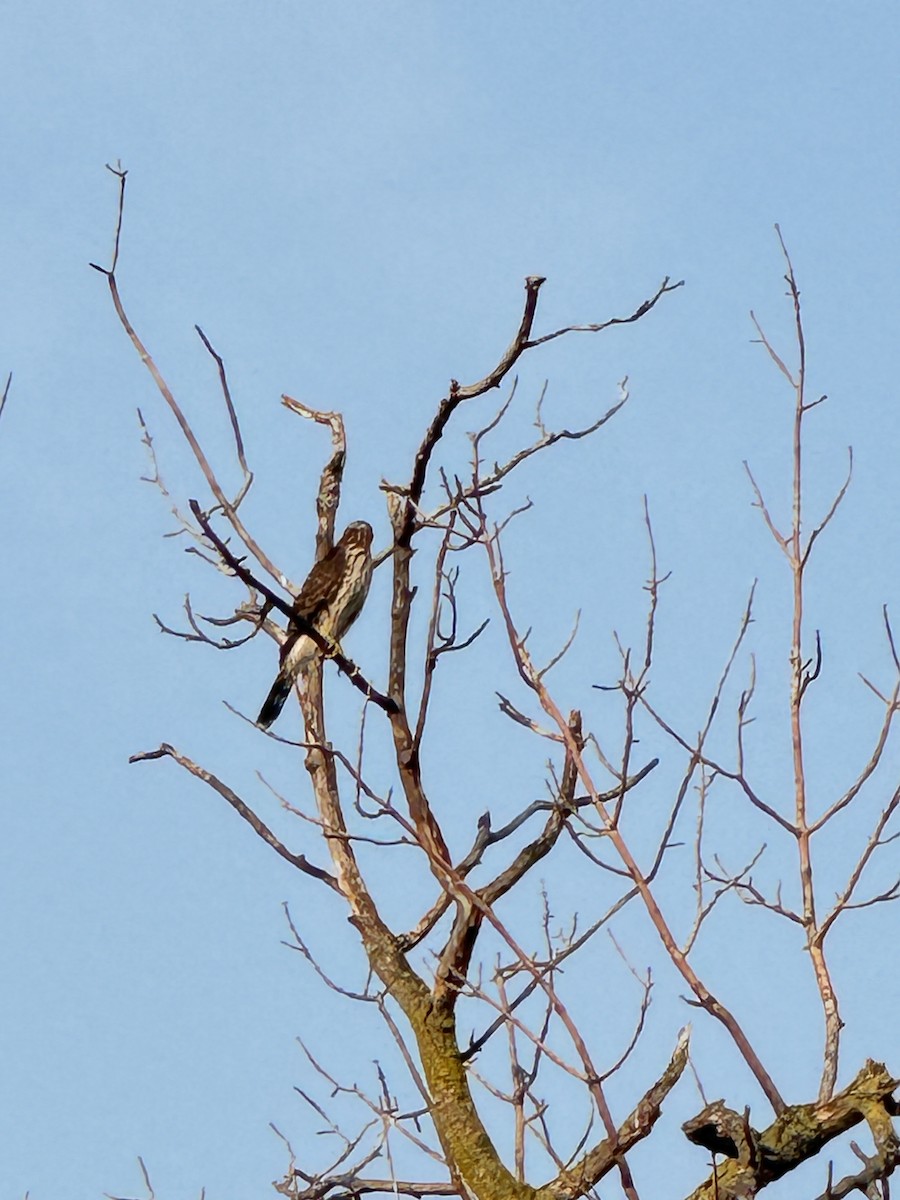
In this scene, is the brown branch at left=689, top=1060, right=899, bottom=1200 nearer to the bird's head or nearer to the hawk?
the hawk

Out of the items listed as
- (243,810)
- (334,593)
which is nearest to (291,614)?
(243,810)

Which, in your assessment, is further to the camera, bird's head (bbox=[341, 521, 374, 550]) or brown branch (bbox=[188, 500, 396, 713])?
bird's head (bbox=[341, 521, 374, 550])

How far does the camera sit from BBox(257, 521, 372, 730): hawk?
19.3ft

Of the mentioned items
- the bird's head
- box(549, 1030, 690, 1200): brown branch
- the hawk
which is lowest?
box(549, 1030, 690, 1200): brown branch

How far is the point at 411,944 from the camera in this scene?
420 centimetres

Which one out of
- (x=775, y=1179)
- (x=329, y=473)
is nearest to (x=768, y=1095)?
(x=775, y=1179)

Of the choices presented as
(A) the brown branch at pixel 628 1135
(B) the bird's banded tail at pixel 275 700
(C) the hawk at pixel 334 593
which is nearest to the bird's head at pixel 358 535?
(C) the hawk at pixel 334 593

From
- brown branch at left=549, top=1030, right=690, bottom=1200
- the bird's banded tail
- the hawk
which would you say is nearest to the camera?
brown branch at left=549, top=1030, right=690, bottom=1200

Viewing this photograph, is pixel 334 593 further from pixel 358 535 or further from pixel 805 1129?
pixel 805 1129

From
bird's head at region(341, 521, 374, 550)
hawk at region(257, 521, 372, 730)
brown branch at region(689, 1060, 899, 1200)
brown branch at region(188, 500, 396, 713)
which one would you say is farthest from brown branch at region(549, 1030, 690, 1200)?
bird's head at region(341, 521, 374, 550)

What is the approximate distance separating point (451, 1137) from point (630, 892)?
743 millimetres

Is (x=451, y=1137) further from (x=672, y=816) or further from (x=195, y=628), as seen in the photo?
(x=195, y=628)

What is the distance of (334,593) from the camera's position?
6.29 metres

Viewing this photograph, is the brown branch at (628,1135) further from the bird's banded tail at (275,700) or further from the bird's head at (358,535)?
the bird's head at (358,535)
